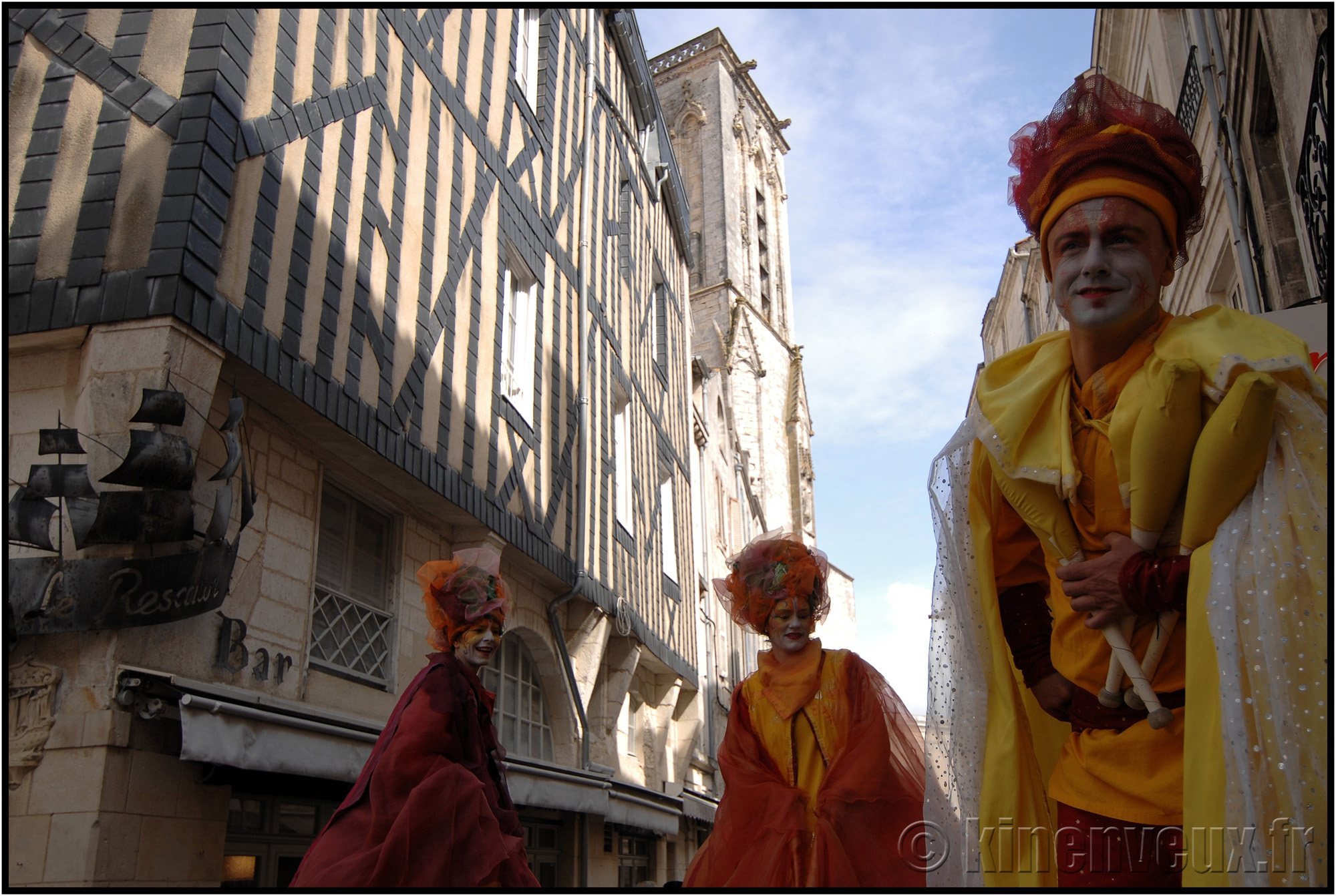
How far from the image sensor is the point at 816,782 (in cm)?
354

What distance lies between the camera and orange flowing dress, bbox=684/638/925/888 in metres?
3.23

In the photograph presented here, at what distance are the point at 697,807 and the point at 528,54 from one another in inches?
404

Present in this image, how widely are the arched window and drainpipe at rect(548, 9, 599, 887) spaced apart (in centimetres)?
36

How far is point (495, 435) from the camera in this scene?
8445mm

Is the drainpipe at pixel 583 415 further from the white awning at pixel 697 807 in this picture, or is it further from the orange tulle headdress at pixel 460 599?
the orange tulle headdress at pixel 460 599

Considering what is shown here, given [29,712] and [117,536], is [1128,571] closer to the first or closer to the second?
[117,536]

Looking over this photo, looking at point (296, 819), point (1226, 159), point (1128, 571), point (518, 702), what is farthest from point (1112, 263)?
point (518, 702)

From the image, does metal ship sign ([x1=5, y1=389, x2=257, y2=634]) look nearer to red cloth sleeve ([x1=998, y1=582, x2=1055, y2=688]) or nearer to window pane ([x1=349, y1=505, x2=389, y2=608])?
window pane ([x1=349, y1=505, x2=389, y2=608])

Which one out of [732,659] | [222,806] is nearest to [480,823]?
[222,806]

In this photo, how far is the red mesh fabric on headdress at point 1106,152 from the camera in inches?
71.4

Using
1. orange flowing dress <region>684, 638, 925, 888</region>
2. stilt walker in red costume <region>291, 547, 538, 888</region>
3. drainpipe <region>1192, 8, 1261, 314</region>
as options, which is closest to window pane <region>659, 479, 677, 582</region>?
drainpipe <region>1192, 8, 1261, 314</region>

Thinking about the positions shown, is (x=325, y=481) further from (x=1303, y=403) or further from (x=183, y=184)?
(x=1303, y=403)

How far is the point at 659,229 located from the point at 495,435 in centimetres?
1010

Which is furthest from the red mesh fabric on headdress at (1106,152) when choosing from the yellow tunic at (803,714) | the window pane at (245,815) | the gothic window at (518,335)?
the gothic window at (518,335)
